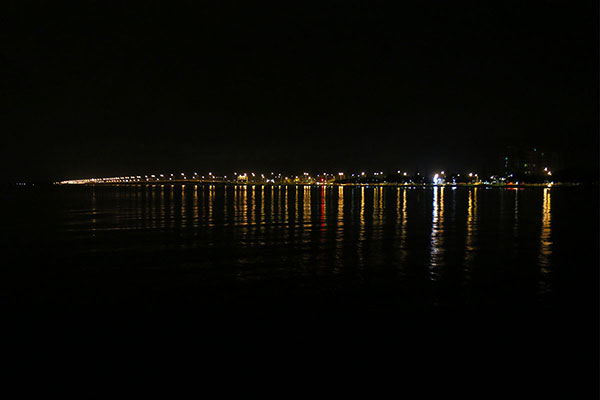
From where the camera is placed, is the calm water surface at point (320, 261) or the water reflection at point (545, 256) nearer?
the calm water surface at point (320, 261)

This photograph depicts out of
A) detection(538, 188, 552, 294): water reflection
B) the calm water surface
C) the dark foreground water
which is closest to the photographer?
the dark foreground water

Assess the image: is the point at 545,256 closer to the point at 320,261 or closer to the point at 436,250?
the point at 436,250

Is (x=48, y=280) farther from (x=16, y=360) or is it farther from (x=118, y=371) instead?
(x=118, y=371)

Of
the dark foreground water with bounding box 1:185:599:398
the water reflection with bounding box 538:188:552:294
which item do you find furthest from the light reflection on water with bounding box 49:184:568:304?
the dark foreground water with bounding box 1:185:599:398

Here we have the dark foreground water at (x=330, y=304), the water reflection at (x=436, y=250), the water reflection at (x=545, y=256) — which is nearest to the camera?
the dark foreground water at (x=330, y=304)

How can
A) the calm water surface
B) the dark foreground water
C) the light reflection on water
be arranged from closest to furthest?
the dark foreground water → the calm water surface → the light reflection on water

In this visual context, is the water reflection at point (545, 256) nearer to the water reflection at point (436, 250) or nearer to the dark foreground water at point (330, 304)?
the dark foreground water at point (330, 304)

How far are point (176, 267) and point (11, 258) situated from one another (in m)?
5.51

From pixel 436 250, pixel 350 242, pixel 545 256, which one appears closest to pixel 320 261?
pixel 350 242

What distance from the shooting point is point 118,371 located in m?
6.42

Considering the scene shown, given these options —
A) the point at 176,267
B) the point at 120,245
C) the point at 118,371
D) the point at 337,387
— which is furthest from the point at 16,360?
the point at 120,245

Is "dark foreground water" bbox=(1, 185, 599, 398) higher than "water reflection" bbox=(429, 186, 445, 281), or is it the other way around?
"water reflection" bbox=(429, 186, 445, 281)

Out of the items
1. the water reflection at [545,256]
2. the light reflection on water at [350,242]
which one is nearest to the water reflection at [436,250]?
the light reflection on water at [350,242]

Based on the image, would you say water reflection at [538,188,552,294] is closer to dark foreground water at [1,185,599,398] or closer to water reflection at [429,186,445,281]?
dark foreground water at [1,185,599,398]
